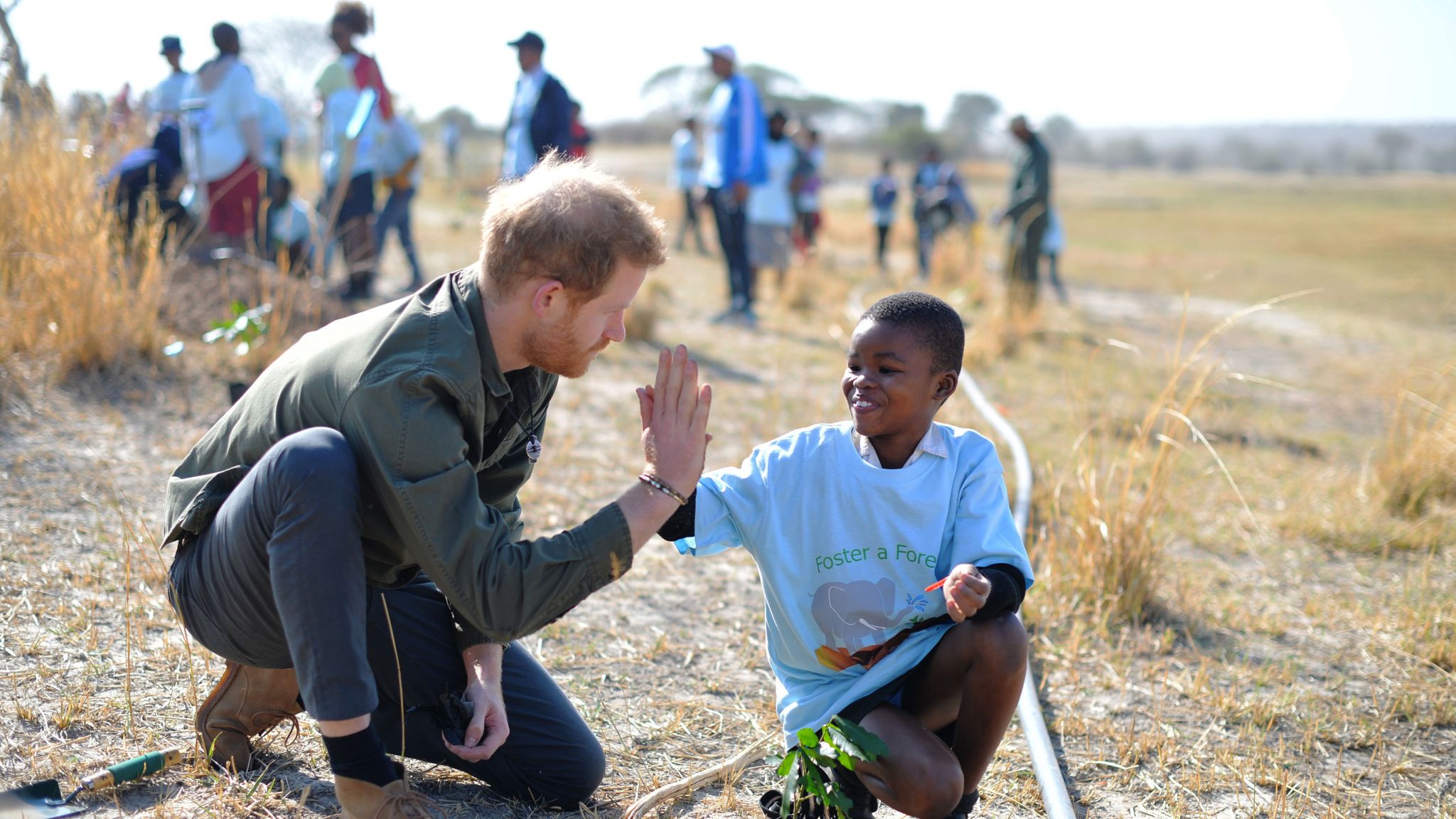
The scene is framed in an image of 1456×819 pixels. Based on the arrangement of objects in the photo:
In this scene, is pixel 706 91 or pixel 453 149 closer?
pixel 453 149

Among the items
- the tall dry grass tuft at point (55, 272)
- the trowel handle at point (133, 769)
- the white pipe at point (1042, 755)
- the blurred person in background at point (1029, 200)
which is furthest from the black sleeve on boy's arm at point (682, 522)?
the blurred person in background at point (1029, 200)

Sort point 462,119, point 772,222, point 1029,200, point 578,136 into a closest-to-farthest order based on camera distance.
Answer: point 578,136, point 1029,200, point 772,222, point 462,119

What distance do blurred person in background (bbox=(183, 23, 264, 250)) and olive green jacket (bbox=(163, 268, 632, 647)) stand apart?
4904 mm

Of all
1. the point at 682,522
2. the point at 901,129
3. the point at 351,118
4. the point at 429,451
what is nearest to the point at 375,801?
the point at 429,451

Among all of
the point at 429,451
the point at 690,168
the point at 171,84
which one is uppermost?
the point at 171,84

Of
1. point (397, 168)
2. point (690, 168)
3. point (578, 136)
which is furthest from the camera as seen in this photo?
point (690, 168)

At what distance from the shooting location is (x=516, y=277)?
6.87 ft

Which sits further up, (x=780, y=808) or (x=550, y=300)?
(x=550, y=300)

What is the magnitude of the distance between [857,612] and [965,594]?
306mm

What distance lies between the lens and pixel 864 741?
6.79 ft

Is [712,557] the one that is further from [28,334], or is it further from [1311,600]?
[28,334]

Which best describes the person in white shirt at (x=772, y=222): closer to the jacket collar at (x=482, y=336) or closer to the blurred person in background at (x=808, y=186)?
the blurred person in background at (x=808, y=186)

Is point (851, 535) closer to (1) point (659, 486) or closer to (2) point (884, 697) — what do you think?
(2) point (884, 697)

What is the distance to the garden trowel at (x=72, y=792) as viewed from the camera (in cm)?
203
